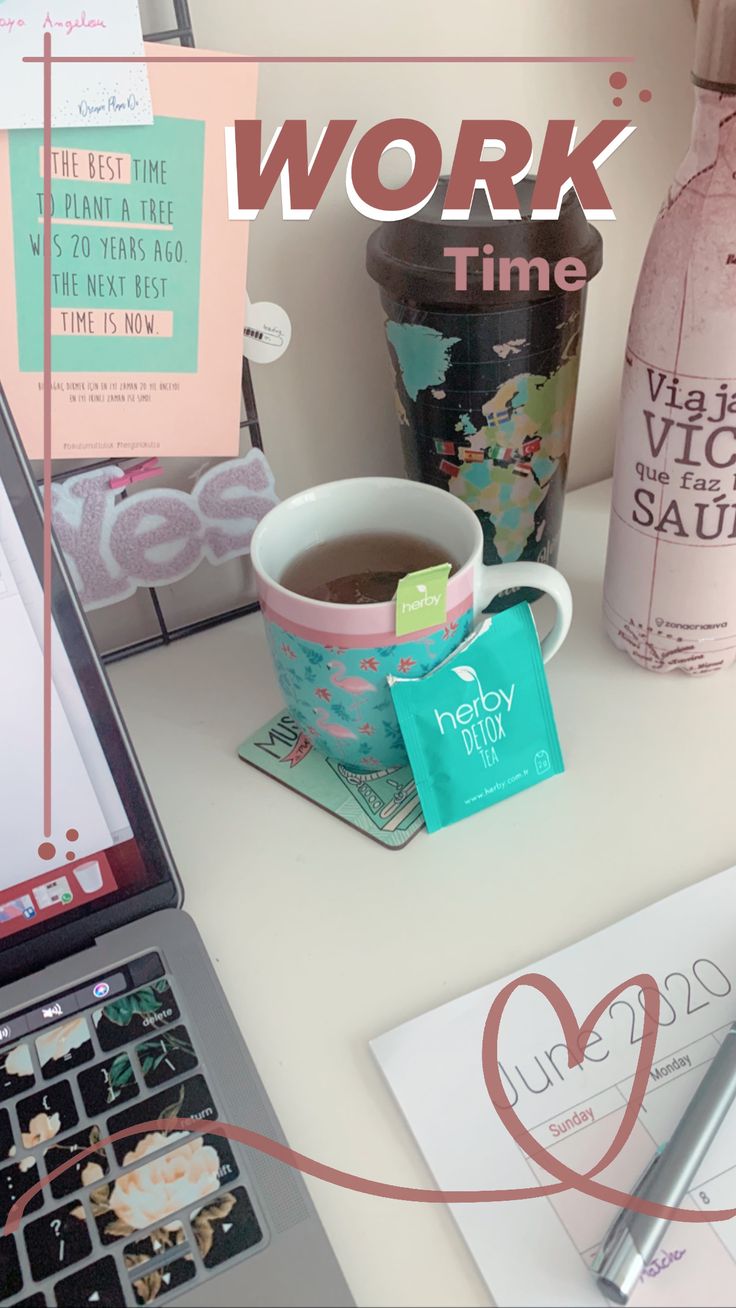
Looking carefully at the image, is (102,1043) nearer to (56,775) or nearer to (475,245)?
(56,775)

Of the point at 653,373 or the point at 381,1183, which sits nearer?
the point at 381,1183

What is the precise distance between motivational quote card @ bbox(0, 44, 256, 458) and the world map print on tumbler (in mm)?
95

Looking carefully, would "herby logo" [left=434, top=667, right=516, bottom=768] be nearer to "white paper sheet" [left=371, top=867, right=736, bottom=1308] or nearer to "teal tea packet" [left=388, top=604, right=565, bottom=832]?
"teal tea packet" [left=388, top=604, right=565, bottom=832]

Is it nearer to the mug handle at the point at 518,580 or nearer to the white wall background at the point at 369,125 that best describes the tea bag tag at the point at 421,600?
the mug handle at the point at 518,580

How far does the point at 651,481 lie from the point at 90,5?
32cm

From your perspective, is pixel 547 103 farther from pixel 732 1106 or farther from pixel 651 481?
pixel 732 1106

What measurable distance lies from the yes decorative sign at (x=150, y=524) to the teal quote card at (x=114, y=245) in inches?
2.7

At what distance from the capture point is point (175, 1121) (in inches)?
13.9

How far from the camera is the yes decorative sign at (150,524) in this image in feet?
1.70

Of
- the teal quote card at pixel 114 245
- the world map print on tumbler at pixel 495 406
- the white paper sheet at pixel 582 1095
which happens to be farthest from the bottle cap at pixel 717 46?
the white paper sheet at pixel 582 1095

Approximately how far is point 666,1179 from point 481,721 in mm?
205

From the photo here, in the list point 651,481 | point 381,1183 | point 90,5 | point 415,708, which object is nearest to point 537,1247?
point 381,1183

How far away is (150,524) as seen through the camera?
542 mm
